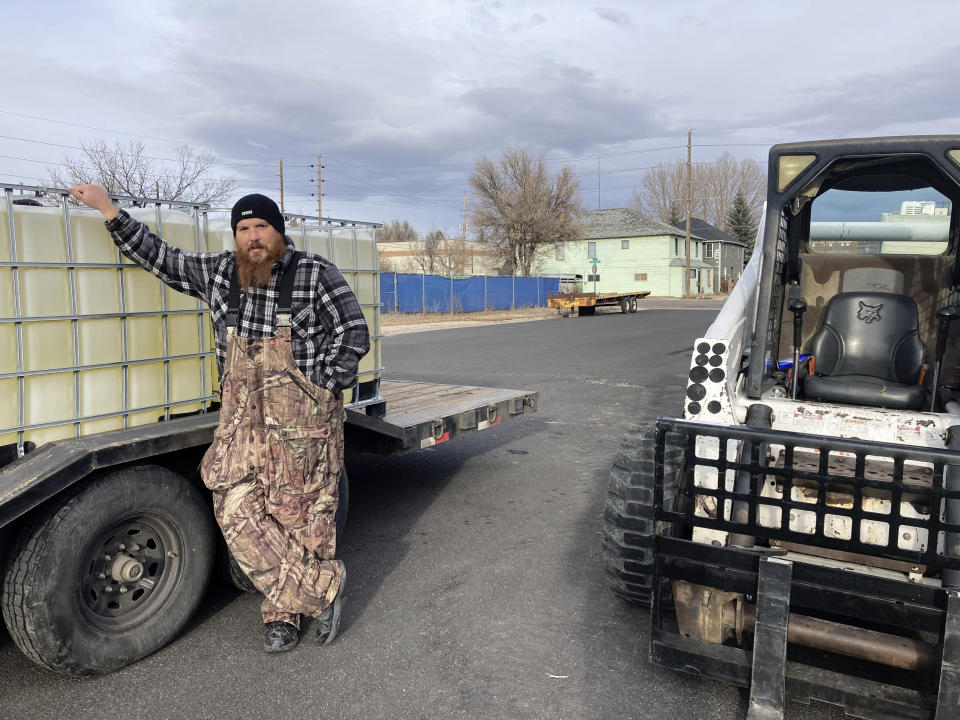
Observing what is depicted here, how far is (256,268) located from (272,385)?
520 millimetres

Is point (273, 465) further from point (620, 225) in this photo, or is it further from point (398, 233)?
point (398, 233)

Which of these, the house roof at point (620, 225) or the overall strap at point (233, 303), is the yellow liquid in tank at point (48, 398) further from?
the house roof at point (620, 225)

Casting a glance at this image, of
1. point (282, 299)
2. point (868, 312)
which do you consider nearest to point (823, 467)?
point (282, 299)

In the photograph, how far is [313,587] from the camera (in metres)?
3.25

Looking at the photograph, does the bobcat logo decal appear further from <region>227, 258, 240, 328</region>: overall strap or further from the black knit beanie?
<region>227, 258, 240, 328</region>: overall strap

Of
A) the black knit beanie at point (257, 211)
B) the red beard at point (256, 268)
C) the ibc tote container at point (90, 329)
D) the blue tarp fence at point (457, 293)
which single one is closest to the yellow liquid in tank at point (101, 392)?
the ibc tote container at point (90, 329)

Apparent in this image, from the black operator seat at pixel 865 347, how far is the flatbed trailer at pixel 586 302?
28.7 meters

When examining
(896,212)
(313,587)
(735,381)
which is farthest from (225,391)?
(896,212)

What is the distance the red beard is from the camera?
10.4ft

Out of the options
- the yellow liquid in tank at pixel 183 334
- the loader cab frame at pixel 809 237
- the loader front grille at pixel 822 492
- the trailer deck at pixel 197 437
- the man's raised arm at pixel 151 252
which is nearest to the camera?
the loader front grille at pixel 822 492

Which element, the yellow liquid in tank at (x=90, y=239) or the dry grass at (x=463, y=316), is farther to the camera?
the dry grass at (x=463, y=316)

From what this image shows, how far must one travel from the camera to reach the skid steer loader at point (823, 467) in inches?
96.6

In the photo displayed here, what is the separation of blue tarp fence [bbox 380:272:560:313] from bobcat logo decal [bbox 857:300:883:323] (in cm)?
2564

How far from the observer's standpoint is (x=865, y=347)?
4.42 metres
